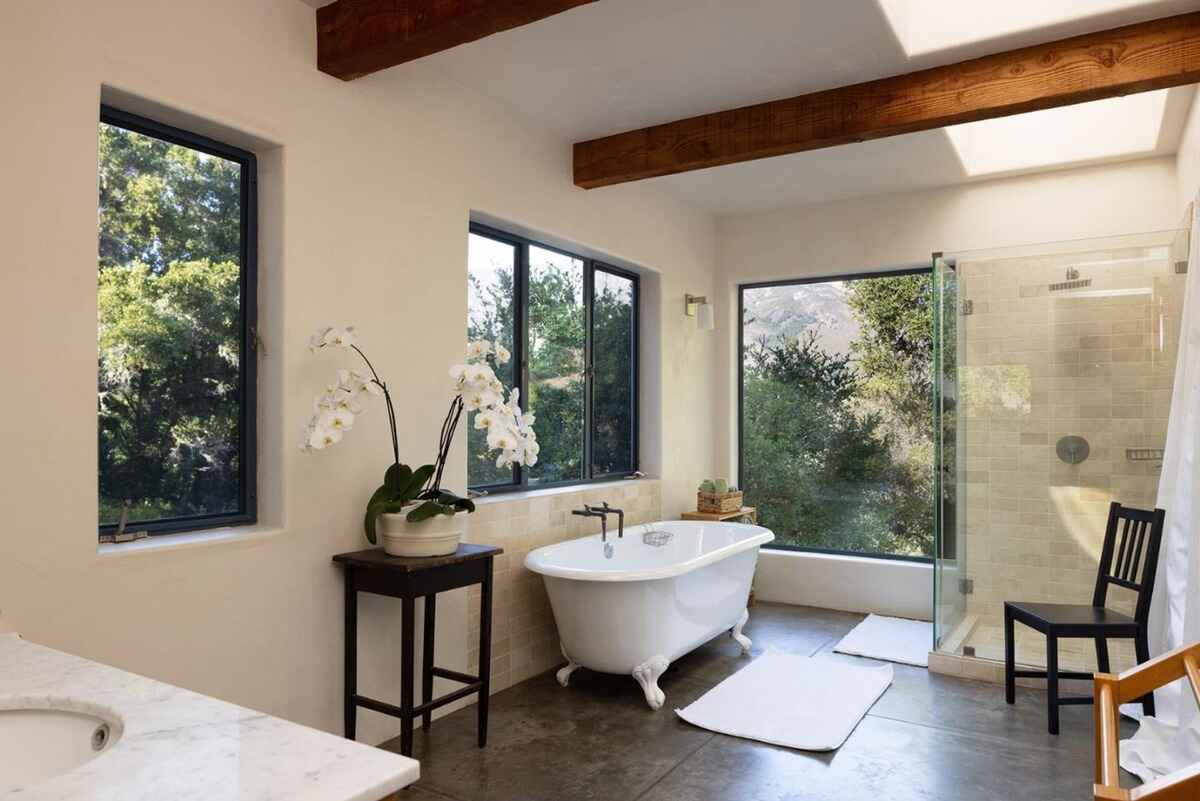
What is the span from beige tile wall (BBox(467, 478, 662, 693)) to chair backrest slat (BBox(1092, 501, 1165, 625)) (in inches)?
99.4

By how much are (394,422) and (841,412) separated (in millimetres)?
3513

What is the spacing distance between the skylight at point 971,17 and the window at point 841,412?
7.51 feet

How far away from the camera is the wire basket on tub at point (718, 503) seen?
550 centimetres

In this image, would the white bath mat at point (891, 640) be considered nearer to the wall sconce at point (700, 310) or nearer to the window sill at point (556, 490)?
the window sill at point (556, 490)

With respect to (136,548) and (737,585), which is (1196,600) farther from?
(136,548)

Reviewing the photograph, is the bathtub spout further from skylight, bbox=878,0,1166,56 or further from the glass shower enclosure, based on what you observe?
skylight, bbox=878,0,1166,56

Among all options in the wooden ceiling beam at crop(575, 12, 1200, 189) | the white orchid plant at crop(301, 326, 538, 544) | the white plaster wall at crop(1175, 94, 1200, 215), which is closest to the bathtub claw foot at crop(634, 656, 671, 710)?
the white orchid plant at crop(301, 326, 538, 544)

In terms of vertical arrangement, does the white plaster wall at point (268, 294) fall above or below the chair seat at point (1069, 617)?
above

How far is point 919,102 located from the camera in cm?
369

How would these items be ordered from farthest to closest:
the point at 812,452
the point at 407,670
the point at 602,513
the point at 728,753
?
the point at 812,452 < the point at 602,513 < the point at 728,753 < the point at 407,670

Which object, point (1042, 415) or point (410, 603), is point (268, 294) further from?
point (1042, 415)

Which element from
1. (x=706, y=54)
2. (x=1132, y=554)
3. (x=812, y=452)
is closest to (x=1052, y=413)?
(x=1132, y=554)

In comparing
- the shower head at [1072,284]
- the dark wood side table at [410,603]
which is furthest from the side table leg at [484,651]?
the shower head at [1072,284]

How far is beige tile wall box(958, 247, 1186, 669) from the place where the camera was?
4000mm
